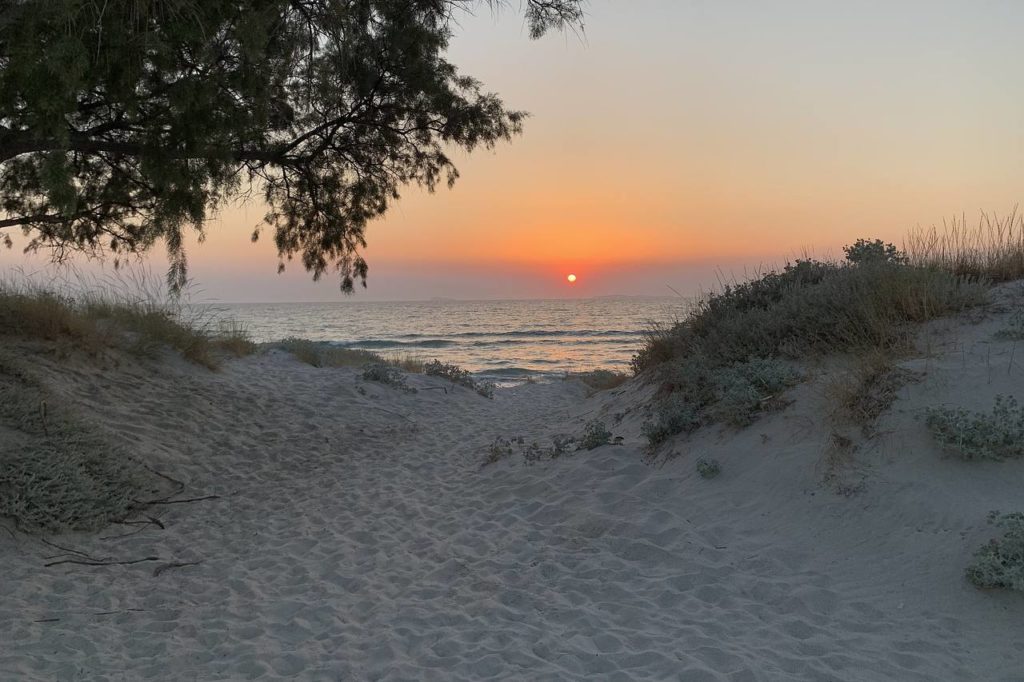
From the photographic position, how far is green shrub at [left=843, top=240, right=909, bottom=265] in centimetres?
841

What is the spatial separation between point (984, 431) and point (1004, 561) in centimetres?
139

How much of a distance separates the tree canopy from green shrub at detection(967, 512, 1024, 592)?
20.1 feet

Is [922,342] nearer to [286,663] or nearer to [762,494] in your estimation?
[762,494]

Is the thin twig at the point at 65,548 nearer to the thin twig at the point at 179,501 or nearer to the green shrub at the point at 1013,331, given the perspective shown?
the thin twig at the point at 179,501

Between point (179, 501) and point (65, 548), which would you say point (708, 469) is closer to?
point (179, 501)

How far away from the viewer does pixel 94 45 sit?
191 inches

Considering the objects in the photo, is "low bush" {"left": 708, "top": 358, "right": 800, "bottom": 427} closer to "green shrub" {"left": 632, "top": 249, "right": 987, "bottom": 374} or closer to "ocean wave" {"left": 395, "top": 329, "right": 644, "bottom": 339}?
"green shrub" {"left": 632, "top": 249, "right": 987, "bottom": 374}

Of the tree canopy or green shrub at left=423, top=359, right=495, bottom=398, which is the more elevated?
the tree canopy

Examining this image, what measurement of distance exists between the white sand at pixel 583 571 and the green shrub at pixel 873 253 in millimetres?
1540

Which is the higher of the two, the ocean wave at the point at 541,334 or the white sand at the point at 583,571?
the ocean wave at the point at 541,334

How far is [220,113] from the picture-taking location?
5.69m

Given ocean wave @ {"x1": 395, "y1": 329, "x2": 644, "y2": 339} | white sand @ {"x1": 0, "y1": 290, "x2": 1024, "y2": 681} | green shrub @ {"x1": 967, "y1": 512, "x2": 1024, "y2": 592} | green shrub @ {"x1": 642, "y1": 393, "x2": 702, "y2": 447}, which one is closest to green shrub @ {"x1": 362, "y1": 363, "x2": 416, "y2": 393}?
white sand @ {"x1": 0, "y1": 290, "x2": 1024, "y2": 681}

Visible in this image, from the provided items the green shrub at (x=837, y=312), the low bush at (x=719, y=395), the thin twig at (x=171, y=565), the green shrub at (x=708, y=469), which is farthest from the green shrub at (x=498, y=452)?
the thin twig at (x=171, y=565)

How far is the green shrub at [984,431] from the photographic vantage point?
4887 mm
